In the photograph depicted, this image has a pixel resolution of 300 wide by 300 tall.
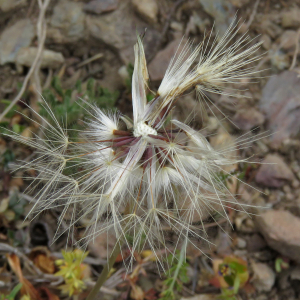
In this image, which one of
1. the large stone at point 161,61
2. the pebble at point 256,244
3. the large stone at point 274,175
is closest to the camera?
the pebble at point 256,244

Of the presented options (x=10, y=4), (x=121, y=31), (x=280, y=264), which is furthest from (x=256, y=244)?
(x=10, y=4)

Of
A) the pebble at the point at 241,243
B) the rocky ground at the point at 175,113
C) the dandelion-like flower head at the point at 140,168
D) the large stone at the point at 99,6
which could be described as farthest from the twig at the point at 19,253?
the large stone at the point at 99,6

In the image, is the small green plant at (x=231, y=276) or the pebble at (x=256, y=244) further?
the pebble at (x=256, y=244)

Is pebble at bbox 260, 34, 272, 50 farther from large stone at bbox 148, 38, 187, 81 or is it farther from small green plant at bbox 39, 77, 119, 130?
small green plant at bbox 39, 77, 119, 130

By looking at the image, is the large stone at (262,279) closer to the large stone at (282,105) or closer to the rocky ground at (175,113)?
the rocky ground at (175,113)

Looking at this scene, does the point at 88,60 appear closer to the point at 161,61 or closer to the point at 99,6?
the point at 99,6

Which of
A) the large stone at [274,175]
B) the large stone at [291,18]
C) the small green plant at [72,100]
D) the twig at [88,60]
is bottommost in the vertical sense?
the large stone at [274,175]

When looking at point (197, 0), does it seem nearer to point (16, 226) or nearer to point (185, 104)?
point (185, 104)
